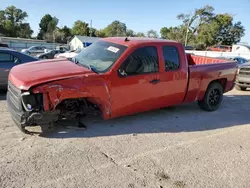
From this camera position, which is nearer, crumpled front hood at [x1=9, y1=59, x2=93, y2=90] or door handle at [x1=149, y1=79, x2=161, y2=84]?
crumpled front hood at [x1=9, y1=59, x2=93, y2=90]

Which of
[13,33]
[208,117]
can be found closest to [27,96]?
[208,117]

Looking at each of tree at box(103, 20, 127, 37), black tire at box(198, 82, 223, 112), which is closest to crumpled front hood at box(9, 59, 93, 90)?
black tire at box(198, 82, 223, 112)

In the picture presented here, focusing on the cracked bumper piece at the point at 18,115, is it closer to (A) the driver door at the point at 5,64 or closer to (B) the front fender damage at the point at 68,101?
(B) the front fender damage at the point at 68,101

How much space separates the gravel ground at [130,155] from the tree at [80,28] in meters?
78.9

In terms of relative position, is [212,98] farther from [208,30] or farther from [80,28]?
[80,28]

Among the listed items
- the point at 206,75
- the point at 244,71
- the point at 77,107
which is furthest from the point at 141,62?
the point at 244,71

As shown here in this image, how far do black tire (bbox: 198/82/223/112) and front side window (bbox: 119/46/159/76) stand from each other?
2.21 m

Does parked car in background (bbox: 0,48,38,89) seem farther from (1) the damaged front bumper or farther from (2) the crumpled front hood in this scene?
(1) the damaged front bumper

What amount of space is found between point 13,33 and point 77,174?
3320 inches

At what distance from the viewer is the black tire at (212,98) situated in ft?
22.4

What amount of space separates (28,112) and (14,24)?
289 ft

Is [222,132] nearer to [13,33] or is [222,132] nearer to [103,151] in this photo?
[103,151]

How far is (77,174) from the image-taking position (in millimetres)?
3357

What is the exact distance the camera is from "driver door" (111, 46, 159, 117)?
15.9 feet
